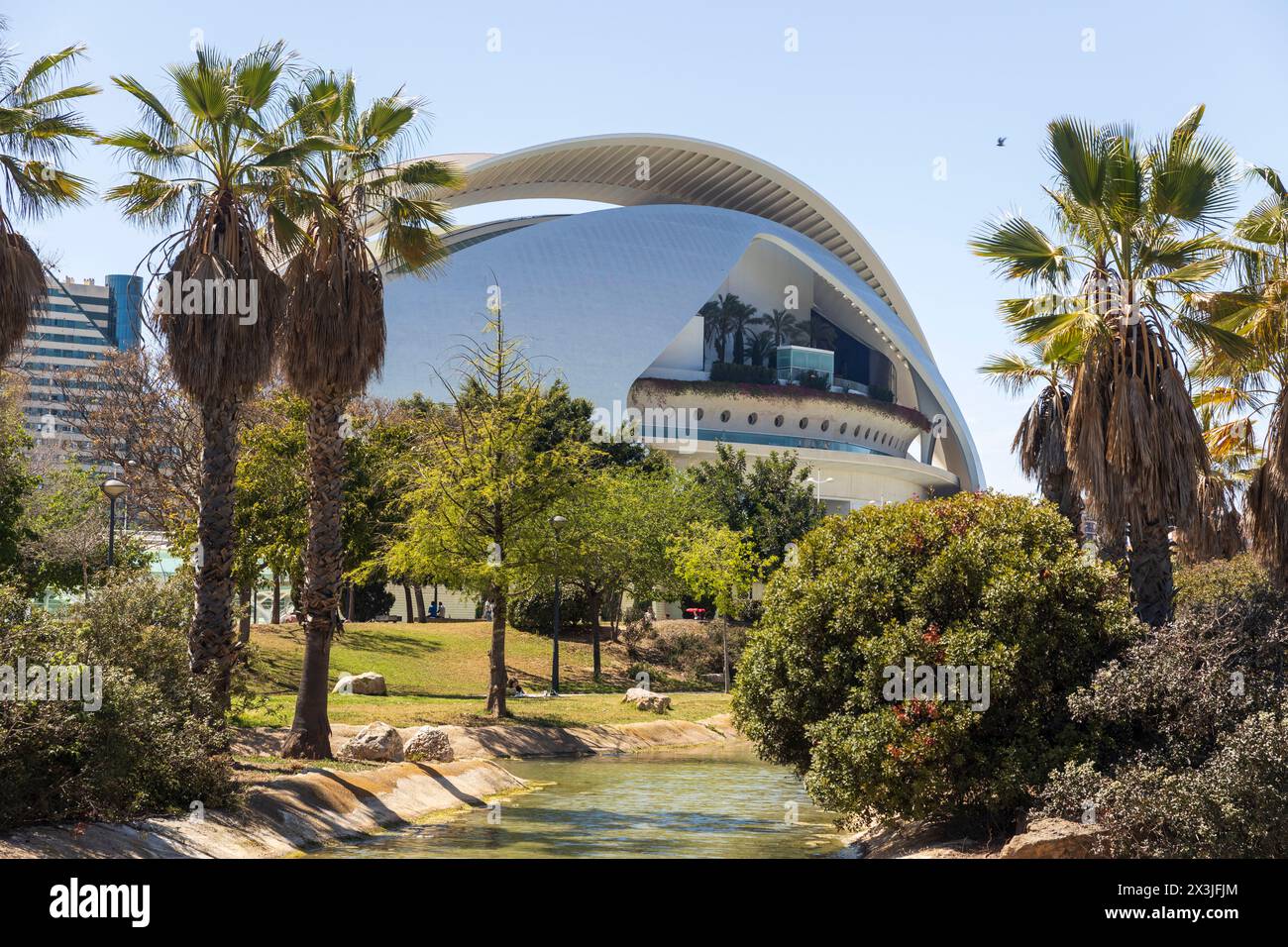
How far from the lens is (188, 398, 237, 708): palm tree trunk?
17391 mm

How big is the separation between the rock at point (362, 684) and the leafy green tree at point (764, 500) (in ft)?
60.9

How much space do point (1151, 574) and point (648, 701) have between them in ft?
61.9

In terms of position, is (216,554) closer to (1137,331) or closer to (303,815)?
(303,815)

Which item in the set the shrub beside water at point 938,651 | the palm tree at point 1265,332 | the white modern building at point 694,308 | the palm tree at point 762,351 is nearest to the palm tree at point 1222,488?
the palm tree at point 1265,332

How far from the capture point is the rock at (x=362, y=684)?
31.1 metres

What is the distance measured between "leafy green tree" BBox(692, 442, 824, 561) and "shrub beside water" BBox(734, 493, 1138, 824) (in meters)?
31.2

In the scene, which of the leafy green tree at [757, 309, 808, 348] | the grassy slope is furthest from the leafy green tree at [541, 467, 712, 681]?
the leafy green tree at [757, 309, 808, 348]

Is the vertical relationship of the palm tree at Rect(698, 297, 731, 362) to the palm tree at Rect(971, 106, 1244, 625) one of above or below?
above

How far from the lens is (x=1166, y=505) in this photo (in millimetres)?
15852

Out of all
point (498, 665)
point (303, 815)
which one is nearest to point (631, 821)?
point (303, 815)

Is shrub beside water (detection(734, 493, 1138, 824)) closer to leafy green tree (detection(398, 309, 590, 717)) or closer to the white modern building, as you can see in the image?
leafy green tree (detection(398, 309, 590, 717))

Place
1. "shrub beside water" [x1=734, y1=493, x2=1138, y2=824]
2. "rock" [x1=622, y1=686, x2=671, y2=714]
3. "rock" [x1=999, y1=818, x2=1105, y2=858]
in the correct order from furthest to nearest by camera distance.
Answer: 1. "rock" [x1=622, y1=686, x2=671, y2=714]
2. "shrub beside water" [x1=734, y1=493, x2=1138, y2=824]
3. "rock" [x1=999, y1=818, x2=1105, y2=858]

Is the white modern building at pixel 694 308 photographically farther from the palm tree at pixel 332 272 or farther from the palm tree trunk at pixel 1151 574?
the palm tree trunk at pixel 1151 574
